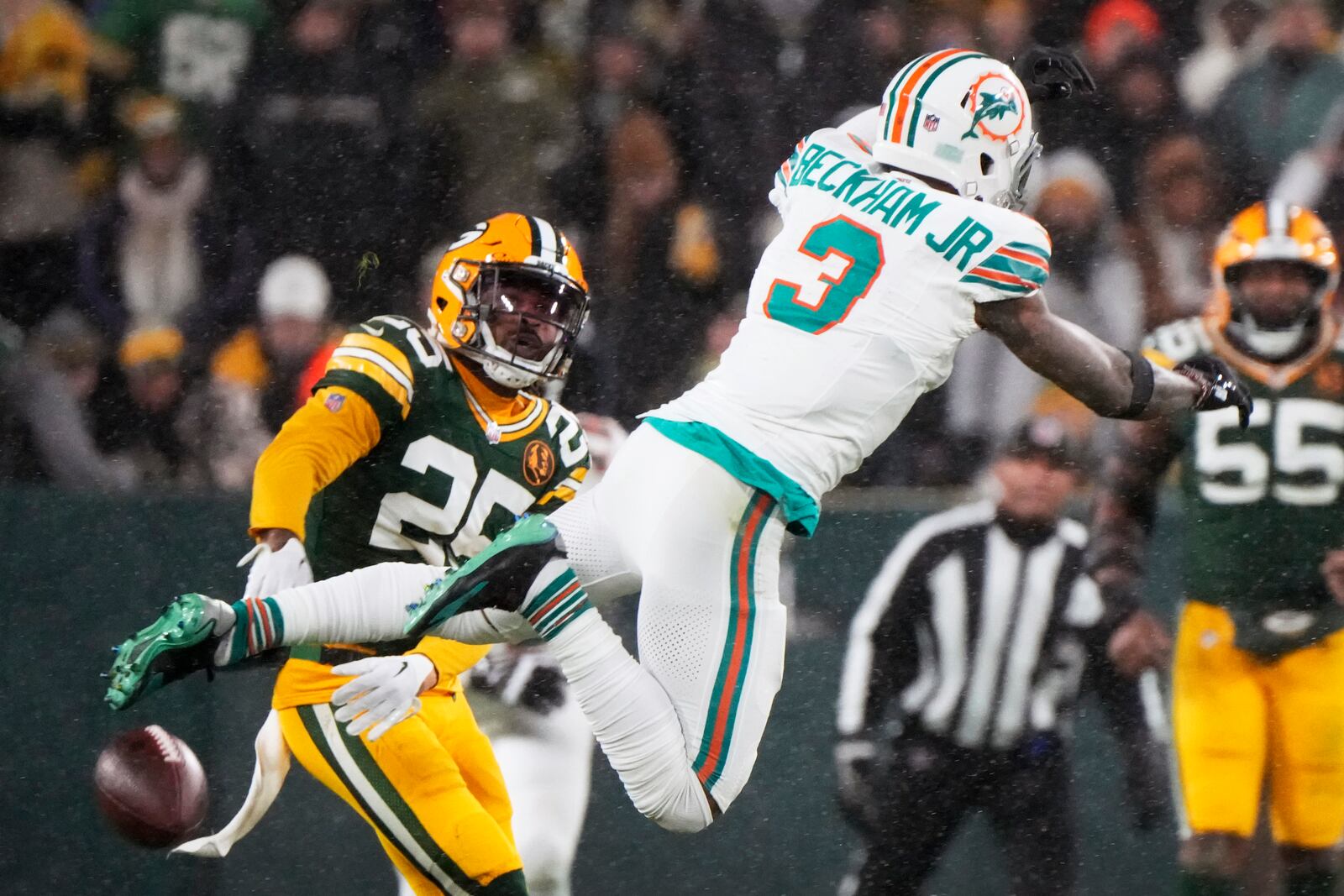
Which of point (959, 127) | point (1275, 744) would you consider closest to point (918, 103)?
point (959, 127)

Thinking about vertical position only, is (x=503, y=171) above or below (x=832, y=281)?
above

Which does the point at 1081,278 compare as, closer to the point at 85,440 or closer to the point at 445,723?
the point at 445,723

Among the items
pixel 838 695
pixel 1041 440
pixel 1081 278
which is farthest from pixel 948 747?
pixel 1081 278

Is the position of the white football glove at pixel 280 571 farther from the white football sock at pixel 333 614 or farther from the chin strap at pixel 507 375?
the chin strap at pixel 507 375

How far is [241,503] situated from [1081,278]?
2.03 metres

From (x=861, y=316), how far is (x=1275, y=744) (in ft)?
6.34

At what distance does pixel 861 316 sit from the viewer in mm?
2510

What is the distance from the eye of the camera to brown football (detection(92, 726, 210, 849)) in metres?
3.14

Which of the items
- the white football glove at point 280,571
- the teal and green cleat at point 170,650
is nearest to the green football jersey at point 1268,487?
the white football glove at point 280,571

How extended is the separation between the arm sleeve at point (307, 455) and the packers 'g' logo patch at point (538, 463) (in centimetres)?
30

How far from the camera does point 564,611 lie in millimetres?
2455

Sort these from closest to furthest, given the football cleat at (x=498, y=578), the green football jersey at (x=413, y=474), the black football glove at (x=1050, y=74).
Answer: the football cleat at (x=498, y=578) < the black football glove at (x=1050, y=74) < the green football jersey at (x=413, y=474)

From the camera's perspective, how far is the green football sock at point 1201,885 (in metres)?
3.96

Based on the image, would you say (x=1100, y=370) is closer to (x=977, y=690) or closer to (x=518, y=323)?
(x=518, y=323)
